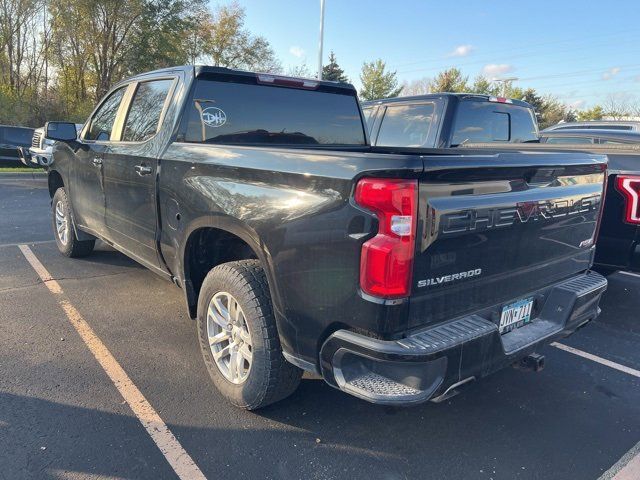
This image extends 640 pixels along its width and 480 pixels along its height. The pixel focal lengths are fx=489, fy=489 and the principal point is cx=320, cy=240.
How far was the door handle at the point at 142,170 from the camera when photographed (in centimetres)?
351

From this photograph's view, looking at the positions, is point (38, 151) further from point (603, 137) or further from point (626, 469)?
point (626, 469)

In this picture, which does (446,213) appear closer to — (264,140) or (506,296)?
(506,296)

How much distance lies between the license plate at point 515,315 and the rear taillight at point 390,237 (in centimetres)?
83

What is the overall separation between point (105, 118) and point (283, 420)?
3.38 m

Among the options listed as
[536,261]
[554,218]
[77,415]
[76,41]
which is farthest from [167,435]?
[76,41]

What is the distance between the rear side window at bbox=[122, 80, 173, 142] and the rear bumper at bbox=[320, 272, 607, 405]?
2335mm

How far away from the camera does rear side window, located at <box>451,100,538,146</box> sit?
5.96 meters

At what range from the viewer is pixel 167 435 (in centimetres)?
267

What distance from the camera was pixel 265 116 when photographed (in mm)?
3682

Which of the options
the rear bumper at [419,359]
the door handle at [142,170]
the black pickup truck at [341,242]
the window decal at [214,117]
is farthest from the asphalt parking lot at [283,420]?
the window decal at [214,117]

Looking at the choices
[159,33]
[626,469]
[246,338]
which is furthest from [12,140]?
[626,469]

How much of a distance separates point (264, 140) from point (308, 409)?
1928mm

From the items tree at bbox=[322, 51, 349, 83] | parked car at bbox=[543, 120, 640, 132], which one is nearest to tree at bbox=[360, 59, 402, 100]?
tree at bbox=[322, 51, 349, 83]

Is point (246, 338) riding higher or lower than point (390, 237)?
lower
